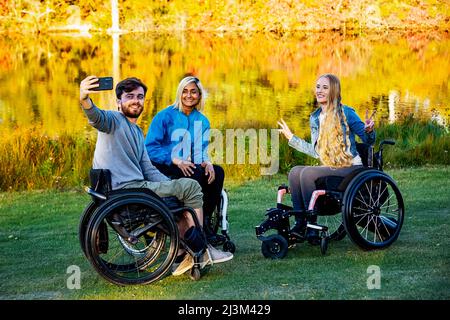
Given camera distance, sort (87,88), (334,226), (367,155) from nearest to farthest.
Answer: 1. (87,88)
2. (367,155)
3. (334,226)

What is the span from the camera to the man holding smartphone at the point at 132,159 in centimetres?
457

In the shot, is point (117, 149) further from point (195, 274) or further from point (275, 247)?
point (275, 247)

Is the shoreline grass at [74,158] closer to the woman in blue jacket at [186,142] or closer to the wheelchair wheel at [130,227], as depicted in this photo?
the woman in blue jacket at [186,142]

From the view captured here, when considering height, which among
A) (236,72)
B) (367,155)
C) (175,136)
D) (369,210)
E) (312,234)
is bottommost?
(312,234)

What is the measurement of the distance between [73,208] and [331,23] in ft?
87.8

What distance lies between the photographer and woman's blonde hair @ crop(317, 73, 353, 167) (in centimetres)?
518

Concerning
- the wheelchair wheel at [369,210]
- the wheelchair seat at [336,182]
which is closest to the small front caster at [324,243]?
the wheelchair wheel at [369,210]

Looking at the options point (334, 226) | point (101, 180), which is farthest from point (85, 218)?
point (334, 226)

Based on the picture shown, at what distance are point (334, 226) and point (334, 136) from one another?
40.6 inches

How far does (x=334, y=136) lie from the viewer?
5168mm

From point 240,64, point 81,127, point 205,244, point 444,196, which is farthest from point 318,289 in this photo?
point 240,64

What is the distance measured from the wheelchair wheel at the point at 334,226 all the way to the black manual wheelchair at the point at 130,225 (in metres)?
1.09

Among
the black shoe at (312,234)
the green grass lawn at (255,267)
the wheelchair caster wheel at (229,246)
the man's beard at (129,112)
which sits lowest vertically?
the green grass lawn at (255,267)

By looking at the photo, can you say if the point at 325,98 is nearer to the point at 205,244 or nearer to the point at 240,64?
the point at 205,244
